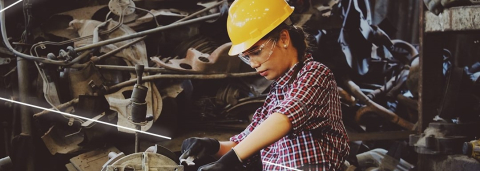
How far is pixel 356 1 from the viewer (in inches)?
218

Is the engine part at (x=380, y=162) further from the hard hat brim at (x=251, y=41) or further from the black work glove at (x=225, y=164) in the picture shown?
the black work glove at (x=225, y=164)

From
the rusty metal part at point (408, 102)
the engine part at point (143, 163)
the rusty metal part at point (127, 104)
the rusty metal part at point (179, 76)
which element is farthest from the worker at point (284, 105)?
the rusty metal part at point (408, 102)

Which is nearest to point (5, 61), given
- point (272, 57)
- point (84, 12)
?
point (84, 12)

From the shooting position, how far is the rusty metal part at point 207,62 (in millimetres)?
4387

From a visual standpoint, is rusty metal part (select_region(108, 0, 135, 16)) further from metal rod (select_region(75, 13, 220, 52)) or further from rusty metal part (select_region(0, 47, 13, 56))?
rusty metal part (select_region(0, 47, 13, 56))

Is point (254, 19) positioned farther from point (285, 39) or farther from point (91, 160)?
point (91, 160)

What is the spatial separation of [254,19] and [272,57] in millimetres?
214

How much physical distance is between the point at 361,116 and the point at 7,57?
3.45 m

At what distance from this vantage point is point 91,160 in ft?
13.5

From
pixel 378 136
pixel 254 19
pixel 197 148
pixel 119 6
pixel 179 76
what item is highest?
pixel 254 19

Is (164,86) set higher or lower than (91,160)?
higher

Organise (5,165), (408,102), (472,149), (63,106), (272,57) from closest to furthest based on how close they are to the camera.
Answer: (272,57) < (5,165) < (472,149) < (63,106) < (408,102)

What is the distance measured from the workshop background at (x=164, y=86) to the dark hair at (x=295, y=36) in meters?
1.48

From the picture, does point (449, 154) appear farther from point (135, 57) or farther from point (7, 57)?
point (7, 57)
